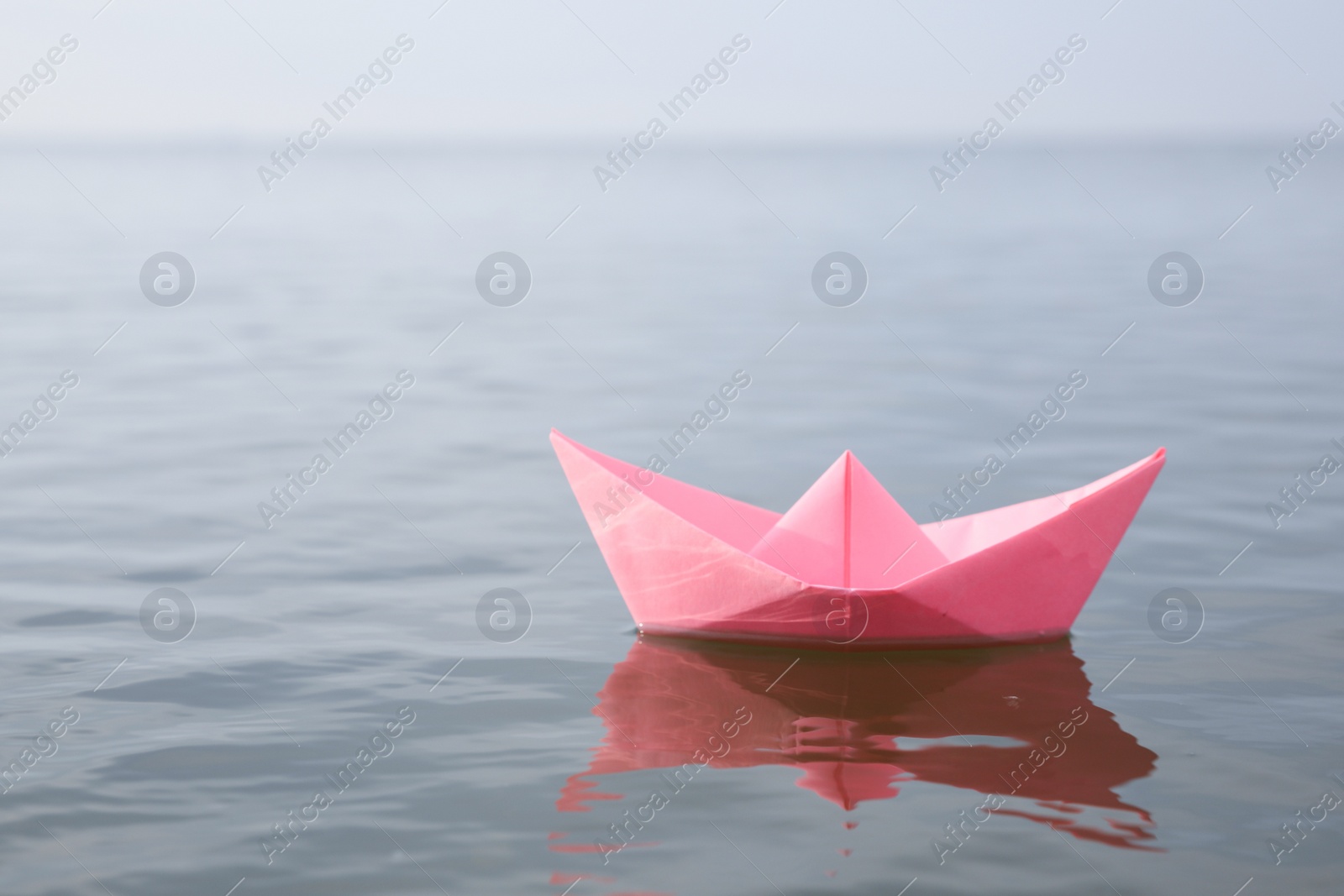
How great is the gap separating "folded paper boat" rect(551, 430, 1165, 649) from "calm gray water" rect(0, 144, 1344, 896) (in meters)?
0.15

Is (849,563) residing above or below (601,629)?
below

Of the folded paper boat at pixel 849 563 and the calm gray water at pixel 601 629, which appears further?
the folded paper boat at pixel 849 563

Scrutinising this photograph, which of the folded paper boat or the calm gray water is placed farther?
the folded paper boat

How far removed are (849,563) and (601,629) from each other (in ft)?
3.20

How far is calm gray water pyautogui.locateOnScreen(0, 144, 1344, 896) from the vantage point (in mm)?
3164

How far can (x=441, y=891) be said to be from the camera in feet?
9.73

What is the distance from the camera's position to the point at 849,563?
424cm

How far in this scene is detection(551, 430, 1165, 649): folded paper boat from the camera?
3986mm

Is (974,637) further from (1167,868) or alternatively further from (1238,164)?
(1238,164)

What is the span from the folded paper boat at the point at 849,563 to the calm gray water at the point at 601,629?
0.15 meters

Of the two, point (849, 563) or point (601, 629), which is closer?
point (849, 563)

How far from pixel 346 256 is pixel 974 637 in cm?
1645

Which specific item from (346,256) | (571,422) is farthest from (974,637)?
(346,256)

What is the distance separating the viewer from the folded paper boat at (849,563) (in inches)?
157
